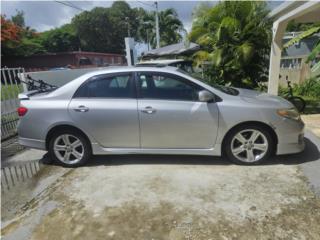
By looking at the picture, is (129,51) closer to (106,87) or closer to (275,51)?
(275,51)

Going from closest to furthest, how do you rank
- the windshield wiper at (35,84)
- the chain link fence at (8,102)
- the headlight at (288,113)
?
the headlight at (288,113) < the chain link fence at (8,102) < the windshield wiper at (35,84)

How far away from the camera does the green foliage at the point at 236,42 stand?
30.4 feet

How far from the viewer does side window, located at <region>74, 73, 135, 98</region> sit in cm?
470

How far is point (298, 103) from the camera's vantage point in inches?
345

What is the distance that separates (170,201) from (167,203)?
59 millimetres

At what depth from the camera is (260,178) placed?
4133 mm

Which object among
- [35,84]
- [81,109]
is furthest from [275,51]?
[35,84]

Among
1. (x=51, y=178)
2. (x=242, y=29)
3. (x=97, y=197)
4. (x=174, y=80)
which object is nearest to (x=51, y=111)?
(x=51, y=178)

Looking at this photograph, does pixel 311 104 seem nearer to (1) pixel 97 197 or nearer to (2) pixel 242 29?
(2) pixel 242 29

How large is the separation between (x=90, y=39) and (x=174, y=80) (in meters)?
56.4

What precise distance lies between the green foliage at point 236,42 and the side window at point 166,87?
5.22m

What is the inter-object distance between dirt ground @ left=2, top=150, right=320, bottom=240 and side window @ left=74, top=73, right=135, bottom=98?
1.19 meters

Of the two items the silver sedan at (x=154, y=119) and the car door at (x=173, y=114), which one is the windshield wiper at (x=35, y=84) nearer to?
the silver sedan at (x=154, y=119)

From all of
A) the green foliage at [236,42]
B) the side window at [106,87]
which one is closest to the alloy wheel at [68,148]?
the side window at [106,87]
